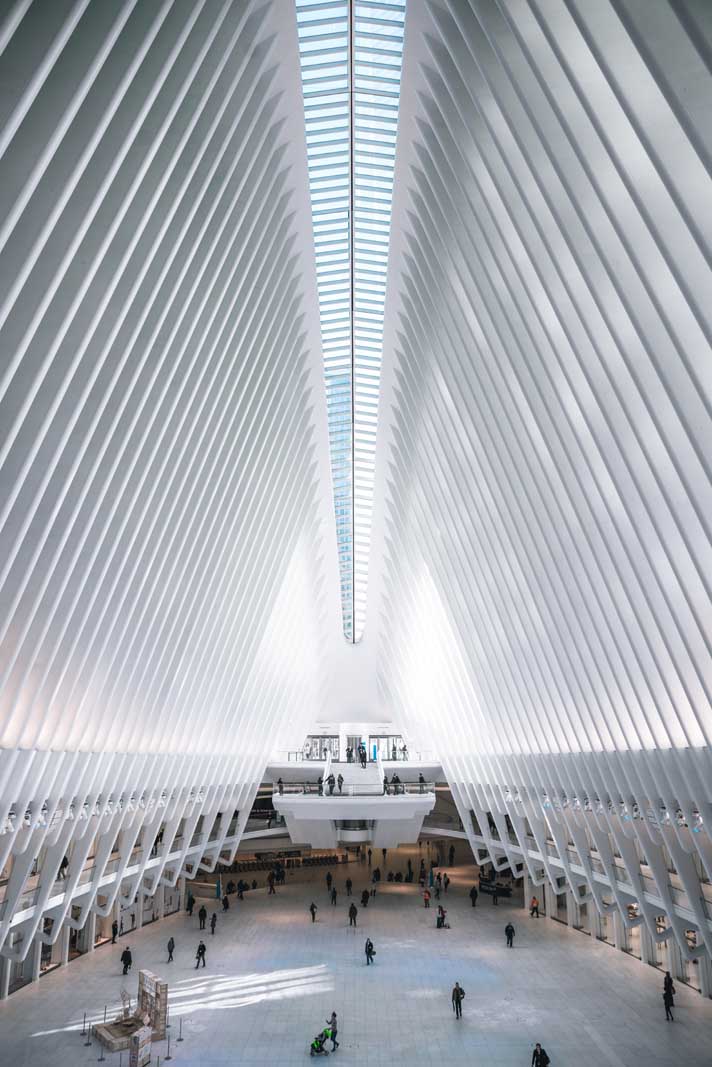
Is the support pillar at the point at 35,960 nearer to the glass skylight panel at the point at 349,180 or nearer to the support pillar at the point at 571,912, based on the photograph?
the glass skylight panel at the point at 349,180

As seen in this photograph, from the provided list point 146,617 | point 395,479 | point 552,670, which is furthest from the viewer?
point 395,479

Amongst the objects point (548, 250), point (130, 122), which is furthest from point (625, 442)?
point (130, 122)

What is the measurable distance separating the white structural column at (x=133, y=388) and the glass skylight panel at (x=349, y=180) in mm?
424

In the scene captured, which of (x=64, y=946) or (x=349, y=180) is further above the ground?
(x=349, y=180)

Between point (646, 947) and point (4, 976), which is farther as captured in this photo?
point (646, 947)

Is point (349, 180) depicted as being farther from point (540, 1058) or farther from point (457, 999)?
point (457, 999)

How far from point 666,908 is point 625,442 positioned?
12648mm

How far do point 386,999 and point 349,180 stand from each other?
18.8 metres

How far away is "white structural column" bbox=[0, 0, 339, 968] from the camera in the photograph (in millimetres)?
7707

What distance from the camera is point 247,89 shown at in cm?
1080

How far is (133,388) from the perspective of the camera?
11664 mm

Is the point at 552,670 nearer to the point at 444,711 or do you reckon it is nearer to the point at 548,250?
the point at 548,250

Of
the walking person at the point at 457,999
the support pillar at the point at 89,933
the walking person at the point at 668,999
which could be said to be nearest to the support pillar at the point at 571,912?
the walking person at the point at 668,999

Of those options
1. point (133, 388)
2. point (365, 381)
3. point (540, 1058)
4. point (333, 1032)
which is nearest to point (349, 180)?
point (133, 388)
